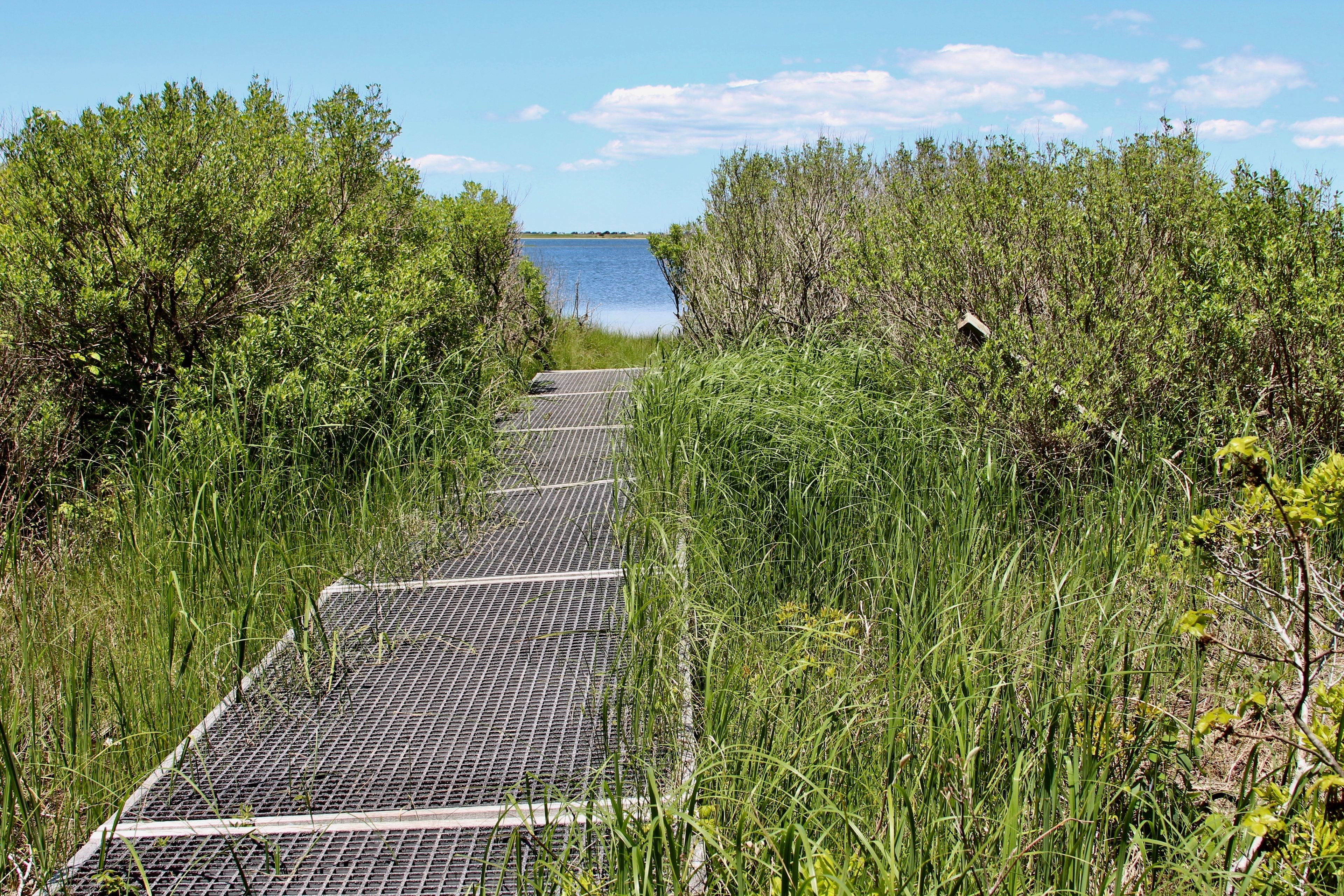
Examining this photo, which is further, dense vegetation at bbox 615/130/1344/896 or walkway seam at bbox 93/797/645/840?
walkway seam at bbox 93/797/645/840

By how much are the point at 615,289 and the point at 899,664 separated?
41.9 meters

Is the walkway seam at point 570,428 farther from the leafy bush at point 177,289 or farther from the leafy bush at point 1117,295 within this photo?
the leafy bush at point 1117,295

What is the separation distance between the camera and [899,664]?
3.13 m

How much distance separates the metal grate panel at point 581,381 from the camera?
9125 mm

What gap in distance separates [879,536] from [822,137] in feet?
22.9

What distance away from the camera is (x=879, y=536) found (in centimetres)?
412

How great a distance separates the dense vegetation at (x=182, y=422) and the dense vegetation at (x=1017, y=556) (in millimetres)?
1412

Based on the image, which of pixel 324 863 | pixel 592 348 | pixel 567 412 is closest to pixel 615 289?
pixel 592 348

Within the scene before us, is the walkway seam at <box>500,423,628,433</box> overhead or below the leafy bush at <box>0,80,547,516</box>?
below

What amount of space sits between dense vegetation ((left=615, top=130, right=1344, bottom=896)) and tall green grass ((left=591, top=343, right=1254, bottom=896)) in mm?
20

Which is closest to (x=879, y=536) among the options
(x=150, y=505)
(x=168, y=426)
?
(x=150, y=505)

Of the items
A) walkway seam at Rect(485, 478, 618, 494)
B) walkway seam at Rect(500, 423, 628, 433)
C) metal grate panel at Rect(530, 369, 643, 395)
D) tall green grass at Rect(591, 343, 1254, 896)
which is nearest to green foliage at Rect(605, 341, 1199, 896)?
tall green grass at Rect(591, 343, 1254, 896)

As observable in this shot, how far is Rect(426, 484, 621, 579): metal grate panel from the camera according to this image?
429 cm

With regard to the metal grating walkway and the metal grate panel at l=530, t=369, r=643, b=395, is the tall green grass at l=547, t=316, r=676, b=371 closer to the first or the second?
the metal grate panel at l=530, t=369, r=643, b=395
